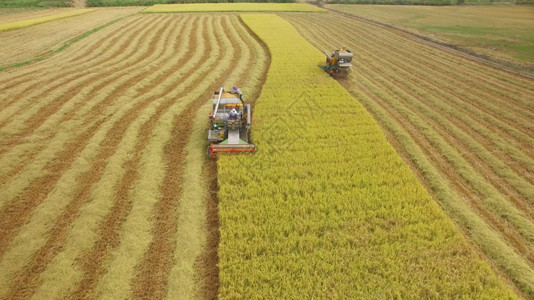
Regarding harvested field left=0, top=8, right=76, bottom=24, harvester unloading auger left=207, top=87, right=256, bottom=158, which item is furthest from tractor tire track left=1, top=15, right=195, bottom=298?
harvested field left=0, top=8, right=76, bottom=24

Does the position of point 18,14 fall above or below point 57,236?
above

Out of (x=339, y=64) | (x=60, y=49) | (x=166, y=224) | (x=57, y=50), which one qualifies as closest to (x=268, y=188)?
(x=166, y=224)

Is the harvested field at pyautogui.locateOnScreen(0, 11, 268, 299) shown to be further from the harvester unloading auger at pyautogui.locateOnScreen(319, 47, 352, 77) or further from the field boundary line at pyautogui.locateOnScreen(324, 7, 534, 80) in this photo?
the field boundary line at pyautogui.locateOnScreen(324, 7, 534, 80)

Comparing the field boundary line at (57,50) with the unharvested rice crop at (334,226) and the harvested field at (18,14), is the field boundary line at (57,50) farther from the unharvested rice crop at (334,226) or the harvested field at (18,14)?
the unharvested rice crop at (334,226)

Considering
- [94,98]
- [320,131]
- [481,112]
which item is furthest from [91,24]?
[481,112]

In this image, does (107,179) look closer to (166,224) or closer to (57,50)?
Answer: (166,224)
